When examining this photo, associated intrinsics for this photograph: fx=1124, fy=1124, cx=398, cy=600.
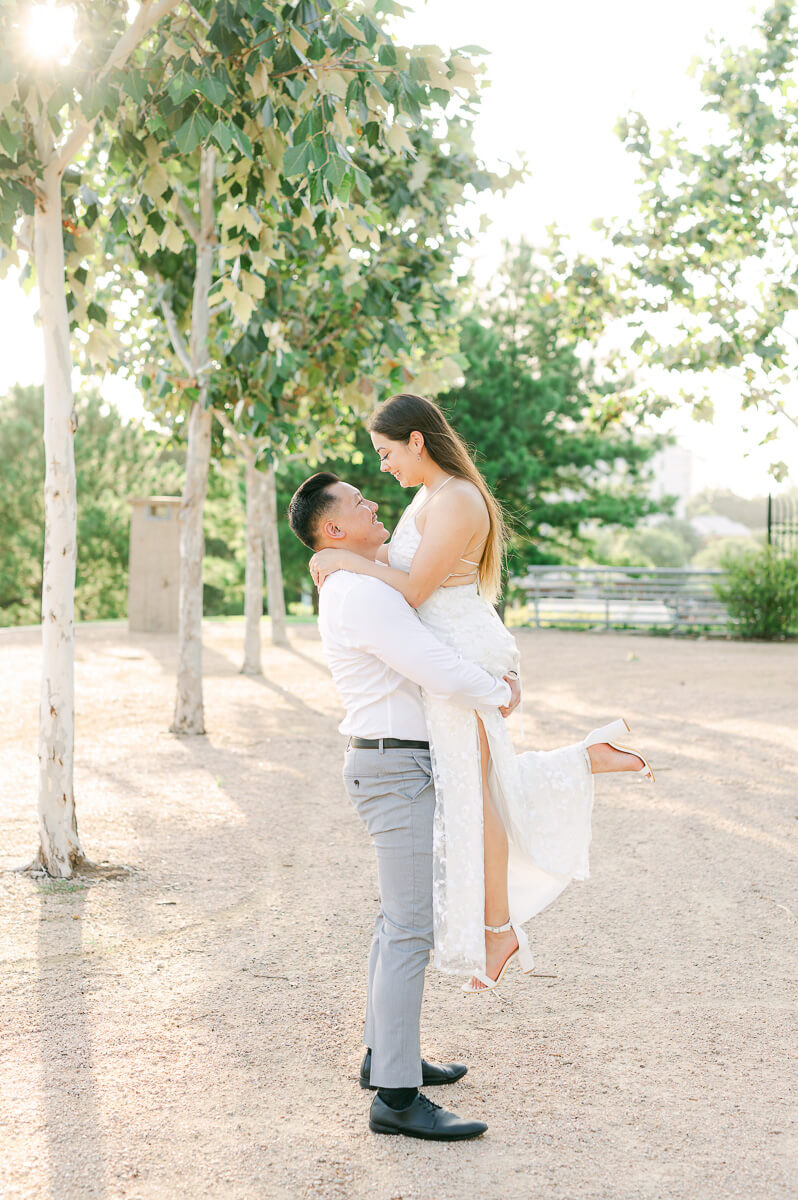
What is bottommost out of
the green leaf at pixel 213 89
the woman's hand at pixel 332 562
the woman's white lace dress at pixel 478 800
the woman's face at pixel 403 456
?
the woman's white lace dress at pixel 478 800

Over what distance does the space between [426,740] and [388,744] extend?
108 mm

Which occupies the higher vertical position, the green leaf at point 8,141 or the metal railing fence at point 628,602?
the green leaf at point 8,141

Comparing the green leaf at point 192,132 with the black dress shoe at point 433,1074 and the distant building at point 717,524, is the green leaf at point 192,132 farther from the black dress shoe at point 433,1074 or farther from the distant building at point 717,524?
the distant building at point 717,524

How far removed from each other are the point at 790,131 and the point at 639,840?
9.43 m

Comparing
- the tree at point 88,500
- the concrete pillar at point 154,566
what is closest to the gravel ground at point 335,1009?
the concrete pillar at point 154,566

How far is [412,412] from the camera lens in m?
3.00

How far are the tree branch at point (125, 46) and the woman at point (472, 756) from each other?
8.03 ft

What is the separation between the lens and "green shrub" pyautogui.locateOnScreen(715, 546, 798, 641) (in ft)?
60.0

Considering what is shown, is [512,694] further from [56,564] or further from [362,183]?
[56,564]

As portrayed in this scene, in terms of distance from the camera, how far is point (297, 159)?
3729mm

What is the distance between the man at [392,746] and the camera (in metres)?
2.78

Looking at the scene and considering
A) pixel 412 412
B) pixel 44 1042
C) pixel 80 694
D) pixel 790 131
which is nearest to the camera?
pixel 412 412

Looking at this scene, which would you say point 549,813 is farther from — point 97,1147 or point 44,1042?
point 44,1042

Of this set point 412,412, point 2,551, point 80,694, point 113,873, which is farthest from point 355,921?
point 2,551
